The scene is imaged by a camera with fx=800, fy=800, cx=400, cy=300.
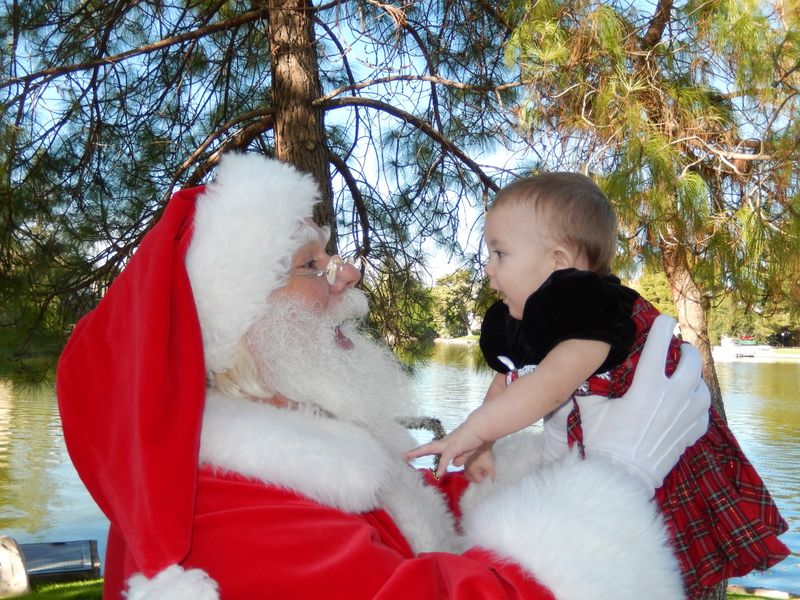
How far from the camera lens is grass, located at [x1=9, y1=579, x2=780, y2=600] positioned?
546 cm

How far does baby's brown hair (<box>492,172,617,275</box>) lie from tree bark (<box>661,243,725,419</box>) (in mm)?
1745

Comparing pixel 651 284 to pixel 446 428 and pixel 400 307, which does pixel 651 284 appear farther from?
pixel 446 428

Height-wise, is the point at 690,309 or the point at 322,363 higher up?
the point at 690,309

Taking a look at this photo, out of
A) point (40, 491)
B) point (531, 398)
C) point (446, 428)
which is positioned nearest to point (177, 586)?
point (531, 398)

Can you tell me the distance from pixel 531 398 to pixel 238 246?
604mm

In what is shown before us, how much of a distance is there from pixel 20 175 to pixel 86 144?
0.41 meters

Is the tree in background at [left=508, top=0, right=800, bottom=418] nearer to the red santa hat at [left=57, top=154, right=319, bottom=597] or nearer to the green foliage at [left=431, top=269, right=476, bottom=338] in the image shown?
the green foliage at [left=431, top=269, right=476, bottom=338]

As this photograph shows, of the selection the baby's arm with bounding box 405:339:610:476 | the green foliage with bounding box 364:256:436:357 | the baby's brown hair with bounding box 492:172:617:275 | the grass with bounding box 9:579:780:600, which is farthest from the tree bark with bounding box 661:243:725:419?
the grass with bounding box 9:579:780:600

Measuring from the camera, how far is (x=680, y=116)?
3.14m

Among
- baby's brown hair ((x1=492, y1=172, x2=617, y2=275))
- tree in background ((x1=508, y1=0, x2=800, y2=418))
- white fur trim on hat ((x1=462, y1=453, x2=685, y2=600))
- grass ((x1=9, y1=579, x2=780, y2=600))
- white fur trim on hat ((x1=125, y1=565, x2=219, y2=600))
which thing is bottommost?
grass ((x1=9, y1=579, x2=780, y2=600))

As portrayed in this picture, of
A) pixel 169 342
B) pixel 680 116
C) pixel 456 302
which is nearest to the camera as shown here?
pixel 169 342

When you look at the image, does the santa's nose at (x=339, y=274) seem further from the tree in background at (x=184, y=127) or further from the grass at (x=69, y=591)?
the grass at (x=69, y=591)

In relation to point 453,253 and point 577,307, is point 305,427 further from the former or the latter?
point 453,253

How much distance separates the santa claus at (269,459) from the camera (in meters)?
1.22
